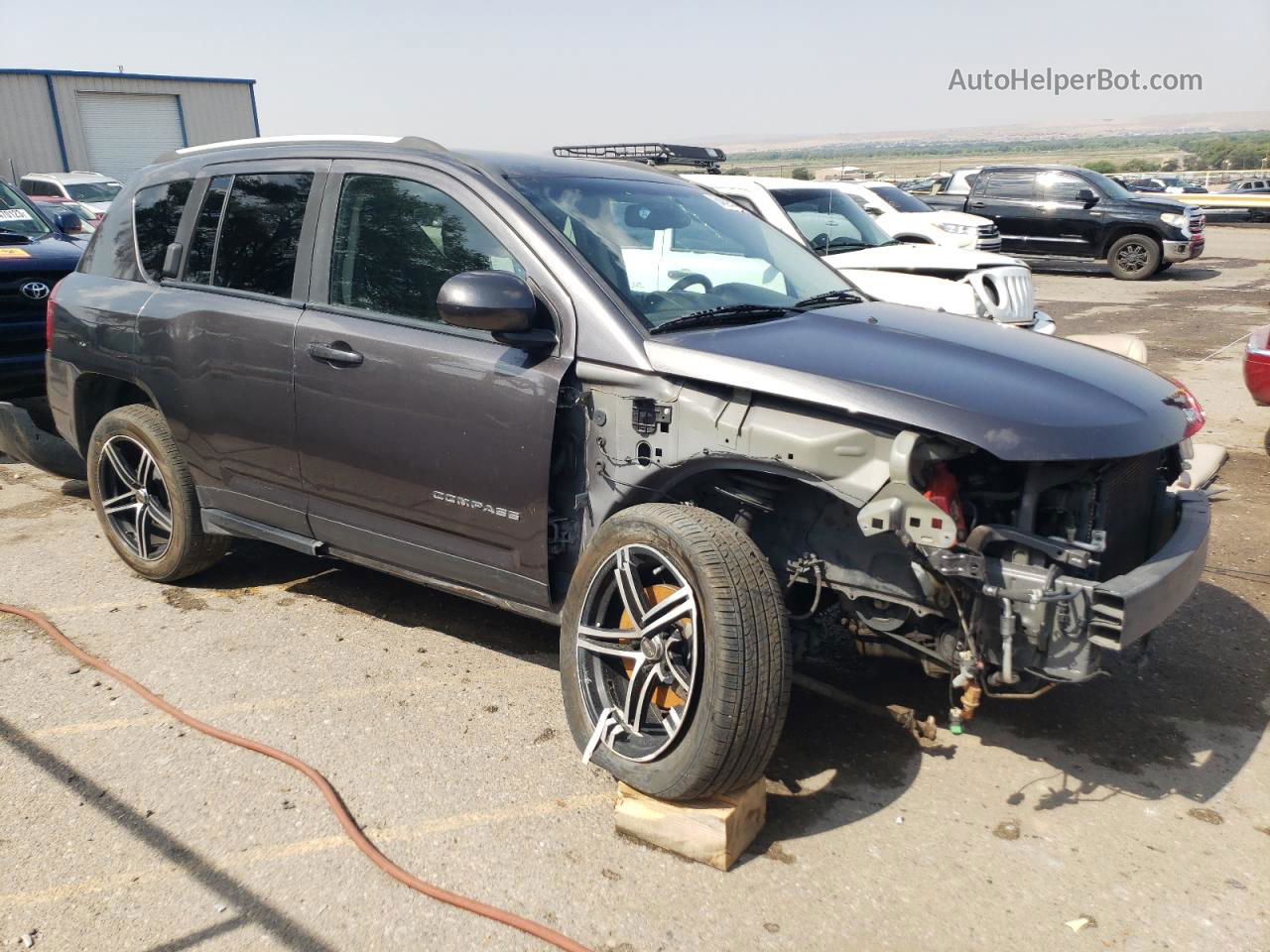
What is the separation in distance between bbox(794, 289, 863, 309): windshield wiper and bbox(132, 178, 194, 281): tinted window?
2768 millimetres

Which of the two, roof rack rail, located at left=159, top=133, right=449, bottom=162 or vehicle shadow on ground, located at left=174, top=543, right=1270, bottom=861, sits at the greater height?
roof rack rail, located at left=159, top=133, right=449, bottom=162

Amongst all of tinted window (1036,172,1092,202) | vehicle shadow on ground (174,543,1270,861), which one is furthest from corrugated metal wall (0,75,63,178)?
vehicle shadow on ground (174,543,1270,861)

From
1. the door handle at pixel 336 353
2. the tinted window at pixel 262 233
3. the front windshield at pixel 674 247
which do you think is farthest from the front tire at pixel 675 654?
the tinted window at pixel 262 233

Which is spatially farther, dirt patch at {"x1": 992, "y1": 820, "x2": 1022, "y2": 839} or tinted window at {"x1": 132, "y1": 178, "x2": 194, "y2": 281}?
tinted window at {"x1": 132, "y1": 178, "x2": 194, "y2": 281}

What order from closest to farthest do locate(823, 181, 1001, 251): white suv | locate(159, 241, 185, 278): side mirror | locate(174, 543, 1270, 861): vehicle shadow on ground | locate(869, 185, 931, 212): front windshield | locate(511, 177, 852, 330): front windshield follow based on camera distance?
locate(174, 543, 1270, 861): vehicle shadow on ground → locate(511, 177, 852, 330): front windshield → locate(159, 241, 185, 278): side mirror → locate(823, 181, 1001, 251): white suv → locate(869, 185, 931, 212): front windshield

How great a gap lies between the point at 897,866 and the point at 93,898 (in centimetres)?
221

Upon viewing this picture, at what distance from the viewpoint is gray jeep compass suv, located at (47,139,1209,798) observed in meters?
2.97

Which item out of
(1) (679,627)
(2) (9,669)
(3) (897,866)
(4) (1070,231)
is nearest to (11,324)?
(2) (9,669)

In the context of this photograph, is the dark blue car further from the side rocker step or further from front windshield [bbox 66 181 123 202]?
front windshield [bbox 66 181 123 202]

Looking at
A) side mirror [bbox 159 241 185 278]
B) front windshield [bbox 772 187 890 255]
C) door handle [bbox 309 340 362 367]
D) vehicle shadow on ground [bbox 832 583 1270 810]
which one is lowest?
vehicle shadow on ground [bbox 832 583 1270 810]

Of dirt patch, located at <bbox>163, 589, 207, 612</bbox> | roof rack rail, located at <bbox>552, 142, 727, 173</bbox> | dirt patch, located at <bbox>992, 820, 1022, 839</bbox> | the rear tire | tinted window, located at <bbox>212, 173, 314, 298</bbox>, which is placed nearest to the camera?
dirt patch, located at <bbox>992, 820, 1022, 839</bbox>

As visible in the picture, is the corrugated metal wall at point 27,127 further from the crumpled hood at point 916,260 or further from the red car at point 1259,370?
the red car at point 1259,370

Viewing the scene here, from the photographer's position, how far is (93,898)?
2936mm

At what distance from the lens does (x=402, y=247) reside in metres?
3.98
